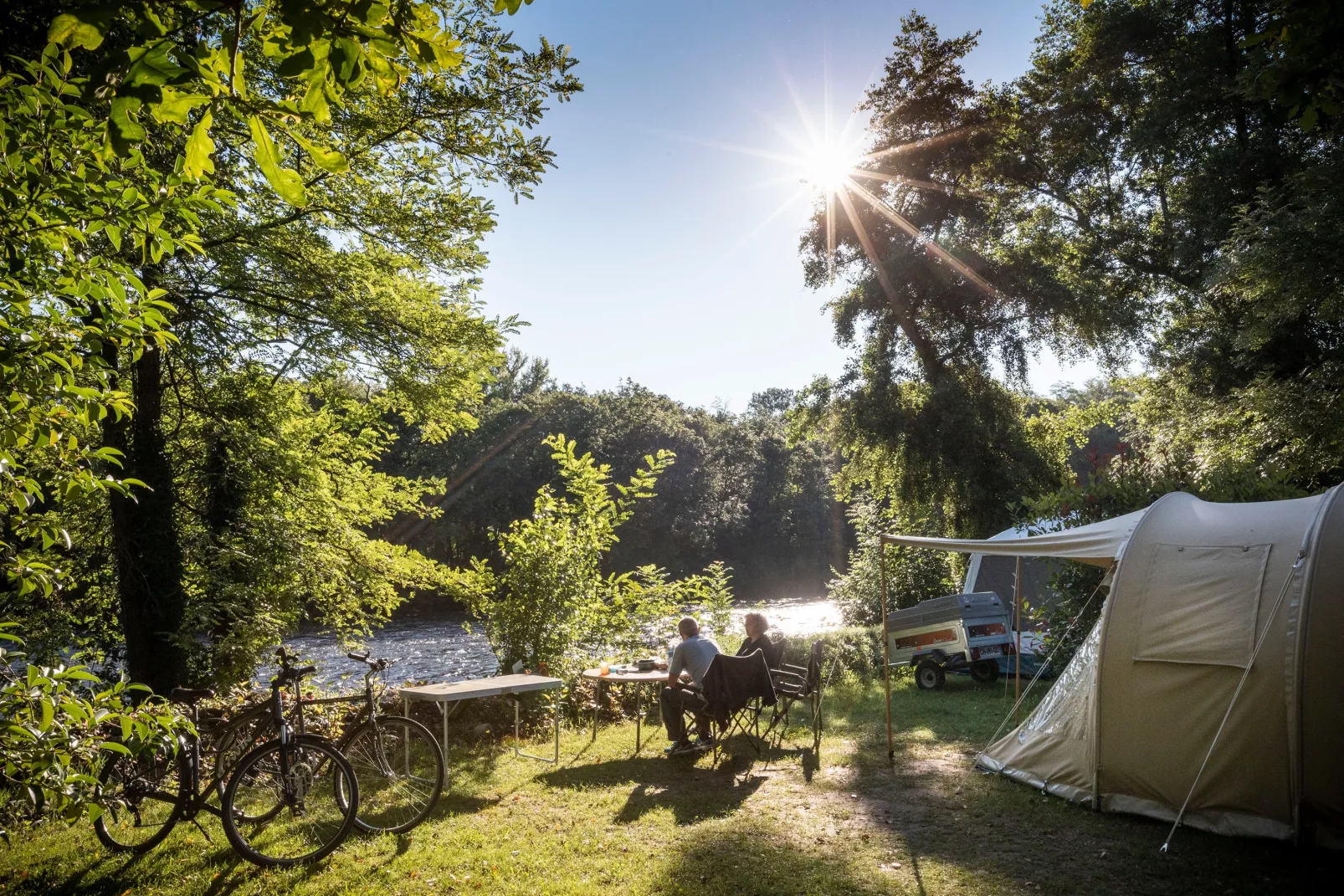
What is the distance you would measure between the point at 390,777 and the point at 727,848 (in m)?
A: 2.21

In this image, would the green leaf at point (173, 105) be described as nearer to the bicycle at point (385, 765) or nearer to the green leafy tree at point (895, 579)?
the bicycle at point (385, 765)

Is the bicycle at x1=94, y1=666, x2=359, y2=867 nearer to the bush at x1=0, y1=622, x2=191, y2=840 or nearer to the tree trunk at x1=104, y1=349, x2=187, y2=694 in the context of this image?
the bush at x1=0, y1=622, x2=191, y2=840

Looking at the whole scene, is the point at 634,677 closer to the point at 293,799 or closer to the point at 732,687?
the point at 732,687

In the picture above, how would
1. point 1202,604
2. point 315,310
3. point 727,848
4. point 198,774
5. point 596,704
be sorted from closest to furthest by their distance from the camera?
point 198,774 < point 727,848 < point 1202,604 < point 315,310 < point 596,704

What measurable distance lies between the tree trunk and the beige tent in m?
7.20

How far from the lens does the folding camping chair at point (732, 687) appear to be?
700 cm

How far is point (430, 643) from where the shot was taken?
19.1 m

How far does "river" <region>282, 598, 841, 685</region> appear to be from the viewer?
1353 centimetres

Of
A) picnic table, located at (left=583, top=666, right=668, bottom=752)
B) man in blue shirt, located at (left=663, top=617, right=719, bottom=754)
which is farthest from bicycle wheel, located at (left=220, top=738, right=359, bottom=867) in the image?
man in blue shirt, located at (left=663, top=617, right=719, bottom=754)

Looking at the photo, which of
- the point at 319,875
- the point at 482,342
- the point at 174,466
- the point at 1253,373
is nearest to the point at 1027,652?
the point at 1253,373

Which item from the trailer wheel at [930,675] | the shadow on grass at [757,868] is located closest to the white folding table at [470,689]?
the shadow on grass at [757,868]

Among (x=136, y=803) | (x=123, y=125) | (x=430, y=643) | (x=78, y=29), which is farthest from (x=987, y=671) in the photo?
(x=430, y=643)

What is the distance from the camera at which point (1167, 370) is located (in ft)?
47.1

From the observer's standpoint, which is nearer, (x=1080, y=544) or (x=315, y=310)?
(x=1080, y=544)
